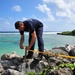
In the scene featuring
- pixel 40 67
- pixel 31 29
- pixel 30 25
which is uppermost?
pixel 30 25

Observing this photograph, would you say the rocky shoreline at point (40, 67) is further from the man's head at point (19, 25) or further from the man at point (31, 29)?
the man's head at point (19, 25)

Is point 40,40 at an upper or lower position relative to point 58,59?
upper

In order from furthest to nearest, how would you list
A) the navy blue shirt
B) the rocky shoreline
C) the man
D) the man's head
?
the navy blue shirt → the man → the man's head → the rocky shoreline

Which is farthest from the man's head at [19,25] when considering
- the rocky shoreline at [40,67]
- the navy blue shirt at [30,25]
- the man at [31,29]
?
the rocky shoreline at [40,67]

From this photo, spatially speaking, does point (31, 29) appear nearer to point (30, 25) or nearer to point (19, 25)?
point (30, 25)

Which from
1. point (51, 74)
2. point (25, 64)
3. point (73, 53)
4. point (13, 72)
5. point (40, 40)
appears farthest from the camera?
point (73, 53)

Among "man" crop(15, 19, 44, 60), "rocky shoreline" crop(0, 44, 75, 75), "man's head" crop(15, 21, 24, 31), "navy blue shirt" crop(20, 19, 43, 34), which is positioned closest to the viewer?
"rocky shoreline" crop(0, 44, 75, 75)

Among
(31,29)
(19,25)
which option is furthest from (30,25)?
(19,25)

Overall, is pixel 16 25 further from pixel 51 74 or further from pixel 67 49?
pixel 67 49

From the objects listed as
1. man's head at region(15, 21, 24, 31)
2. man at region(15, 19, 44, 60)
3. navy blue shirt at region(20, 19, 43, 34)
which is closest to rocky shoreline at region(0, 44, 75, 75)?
man at region(15, 19, 44, 60)

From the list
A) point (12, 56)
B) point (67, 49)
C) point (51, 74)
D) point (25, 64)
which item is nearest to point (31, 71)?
point (25, 64)

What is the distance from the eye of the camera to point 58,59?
8.64m

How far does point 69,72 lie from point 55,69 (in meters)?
0.43

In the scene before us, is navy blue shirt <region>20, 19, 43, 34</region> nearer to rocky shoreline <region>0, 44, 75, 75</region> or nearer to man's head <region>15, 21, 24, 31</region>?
man's head <region>15, 21, 24, 31</region>
